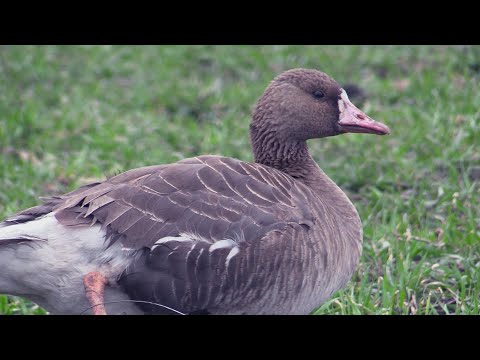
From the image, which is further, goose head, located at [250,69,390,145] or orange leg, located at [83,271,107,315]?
goose head, located at [250,69,390,145]

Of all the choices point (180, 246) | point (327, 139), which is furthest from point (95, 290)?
point (327, 139)

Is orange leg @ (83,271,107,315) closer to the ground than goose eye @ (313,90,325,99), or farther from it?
closer to the ground

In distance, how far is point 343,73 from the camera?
9.13 metres

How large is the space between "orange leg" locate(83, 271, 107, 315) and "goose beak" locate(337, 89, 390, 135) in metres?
1.98

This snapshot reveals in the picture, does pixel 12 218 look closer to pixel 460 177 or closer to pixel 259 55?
pixel 460 177

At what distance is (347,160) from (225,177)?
107 inches

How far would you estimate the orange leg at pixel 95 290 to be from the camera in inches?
158

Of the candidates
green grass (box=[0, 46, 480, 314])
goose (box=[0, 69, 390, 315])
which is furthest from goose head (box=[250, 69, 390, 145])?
green grass (box=[0, 46, 480, 314])

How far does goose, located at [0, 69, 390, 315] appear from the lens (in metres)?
4.10

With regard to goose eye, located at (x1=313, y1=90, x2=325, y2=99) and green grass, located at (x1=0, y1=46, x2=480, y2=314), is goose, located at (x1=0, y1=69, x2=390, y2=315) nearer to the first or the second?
green grass, located at (x1=0, y1=46, x2=480, y2=314)

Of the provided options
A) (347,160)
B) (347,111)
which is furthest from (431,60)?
(347,111)

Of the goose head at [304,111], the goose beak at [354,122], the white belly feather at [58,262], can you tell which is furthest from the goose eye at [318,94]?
the white belly feather at [58,262]

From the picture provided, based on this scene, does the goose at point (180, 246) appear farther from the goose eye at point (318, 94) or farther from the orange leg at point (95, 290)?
the goose eye at point (318, 94)

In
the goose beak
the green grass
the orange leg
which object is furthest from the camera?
the green grass
